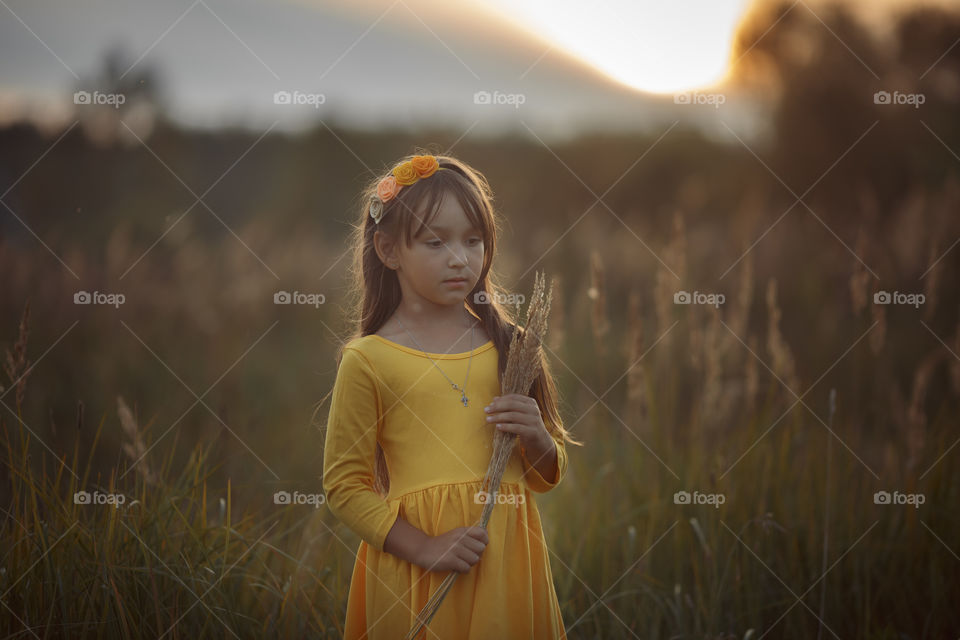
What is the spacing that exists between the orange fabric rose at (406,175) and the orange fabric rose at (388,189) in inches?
0.5

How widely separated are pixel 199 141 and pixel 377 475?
12.0m

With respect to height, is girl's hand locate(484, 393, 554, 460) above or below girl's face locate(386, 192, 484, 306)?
below

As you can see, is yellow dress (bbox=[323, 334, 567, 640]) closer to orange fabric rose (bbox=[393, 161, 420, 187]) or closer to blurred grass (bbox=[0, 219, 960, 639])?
orange fabric rose (bbox=[393, 161, 420, 187])

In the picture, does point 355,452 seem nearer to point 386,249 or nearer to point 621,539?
point 386,249

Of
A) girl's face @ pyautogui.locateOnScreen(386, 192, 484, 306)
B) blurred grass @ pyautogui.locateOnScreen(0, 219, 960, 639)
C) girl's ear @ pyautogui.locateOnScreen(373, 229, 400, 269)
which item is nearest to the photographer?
girl's face @ pyautogui.locateOnScreen(386, 192, 484, 306)

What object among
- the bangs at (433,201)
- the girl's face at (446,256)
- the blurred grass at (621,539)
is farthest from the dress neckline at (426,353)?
the blurred grass at (621,539)

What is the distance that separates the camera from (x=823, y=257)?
618 cm

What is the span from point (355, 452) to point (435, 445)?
192 mm

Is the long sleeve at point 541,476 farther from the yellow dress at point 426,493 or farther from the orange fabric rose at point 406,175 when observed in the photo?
the orange fabric rose at point 406,175

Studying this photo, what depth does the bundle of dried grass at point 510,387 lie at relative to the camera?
66.0 inches

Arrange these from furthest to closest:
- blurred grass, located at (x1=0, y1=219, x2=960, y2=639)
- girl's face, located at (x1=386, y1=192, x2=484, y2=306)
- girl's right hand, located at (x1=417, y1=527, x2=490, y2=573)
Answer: blurred grass, located at (x1=0, y1=219, x2=960, y2=639) < girl's face, located at (x1=386, y1=192, x2=484, y2=306) < girl's right hand, located at (x1=417, y1=527, x2=490, y2=573)

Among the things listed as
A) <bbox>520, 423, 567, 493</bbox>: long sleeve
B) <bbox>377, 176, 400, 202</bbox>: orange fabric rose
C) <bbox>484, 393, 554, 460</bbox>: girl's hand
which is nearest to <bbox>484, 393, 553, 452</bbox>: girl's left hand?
<bbox>484, 393, 554, 460</bbox>: girl's hand

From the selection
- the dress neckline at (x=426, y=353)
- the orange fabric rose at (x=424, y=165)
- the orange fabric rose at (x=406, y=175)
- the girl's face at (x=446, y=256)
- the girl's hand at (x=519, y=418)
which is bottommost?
the girl's hand at (x=519, y=418)

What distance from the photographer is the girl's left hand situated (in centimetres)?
170
